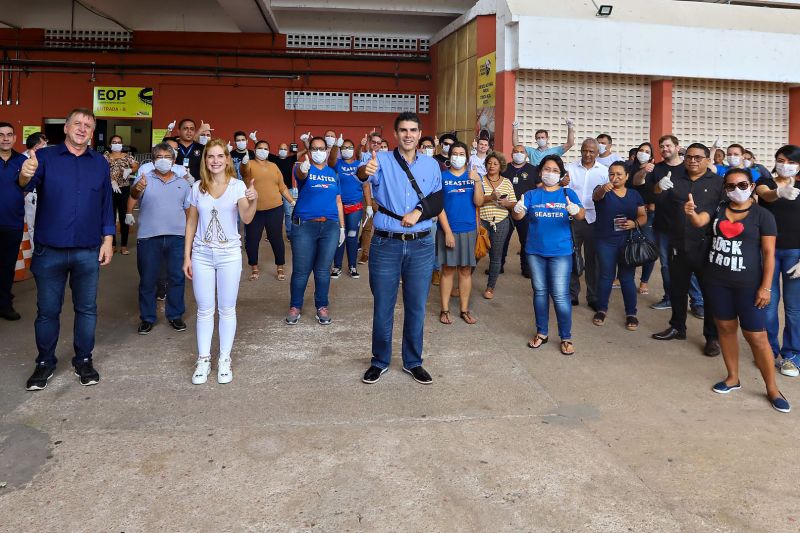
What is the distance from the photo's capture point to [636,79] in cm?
1245

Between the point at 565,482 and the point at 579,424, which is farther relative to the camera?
the point at 579,424

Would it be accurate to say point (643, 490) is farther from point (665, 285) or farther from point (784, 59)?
point (784, 59)

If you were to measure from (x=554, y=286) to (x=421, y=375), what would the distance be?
1.55 metres

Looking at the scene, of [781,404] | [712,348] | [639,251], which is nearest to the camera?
[781,404]

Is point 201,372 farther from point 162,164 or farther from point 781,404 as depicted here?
point 781,404

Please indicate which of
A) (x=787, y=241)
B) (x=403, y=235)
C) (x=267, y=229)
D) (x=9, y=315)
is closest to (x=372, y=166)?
(x=403, y=235)

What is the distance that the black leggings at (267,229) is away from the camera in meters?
7.17

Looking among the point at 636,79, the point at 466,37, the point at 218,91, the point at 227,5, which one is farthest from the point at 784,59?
the point at 218,91

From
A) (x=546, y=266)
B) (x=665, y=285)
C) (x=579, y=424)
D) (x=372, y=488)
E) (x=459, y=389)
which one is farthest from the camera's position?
(x=665, y=285)

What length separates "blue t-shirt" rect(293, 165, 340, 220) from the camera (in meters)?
5.73

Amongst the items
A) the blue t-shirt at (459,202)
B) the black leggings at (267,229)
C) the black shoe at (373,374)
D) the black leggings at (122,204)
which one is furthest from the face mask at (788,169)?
the black leggings at (122,204)

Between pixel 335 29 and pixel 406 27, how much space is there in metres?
1.89

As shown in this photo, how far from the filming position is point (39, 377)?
13.2 feet

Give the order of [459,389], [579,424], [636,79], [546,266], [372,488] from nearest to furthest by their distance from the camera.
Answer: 1. [372,488]
2. [579,424]
3. [459,389]
4. [546,266]
5. [636,79]
